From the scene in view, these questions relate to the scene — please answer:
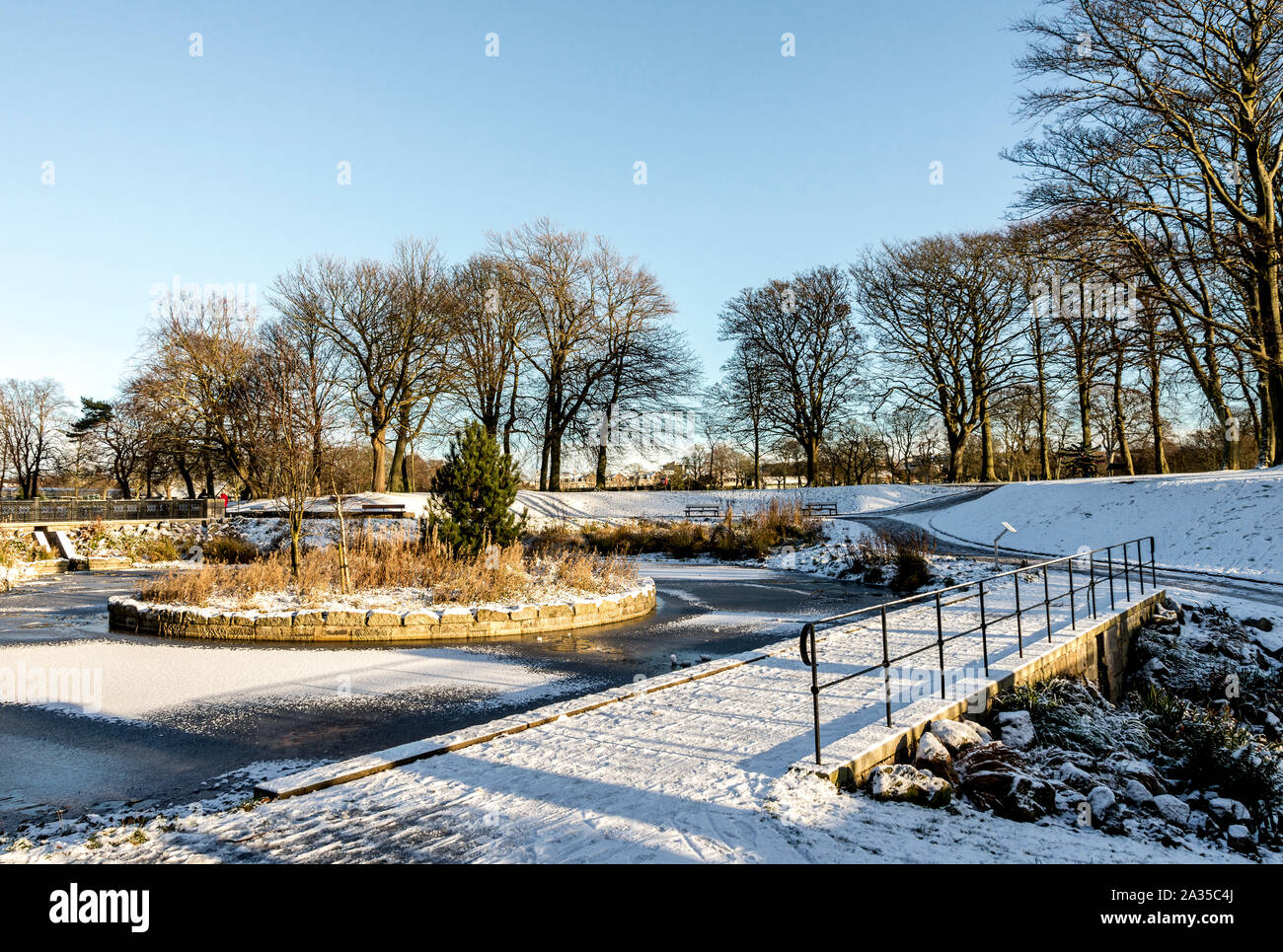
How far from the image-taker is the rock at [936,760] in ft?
17.6

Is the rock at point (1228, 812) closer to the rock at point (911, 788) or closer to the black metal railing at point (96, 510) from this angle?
the rock at point (911, 788)

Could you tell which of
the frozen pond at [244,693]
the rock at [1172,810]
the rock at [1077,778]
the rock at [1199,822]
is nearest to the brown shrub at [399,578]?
the frozen pond at [244,693]

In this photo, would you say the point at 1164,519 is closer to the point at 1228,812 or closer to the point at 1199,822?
the point at 1228,812

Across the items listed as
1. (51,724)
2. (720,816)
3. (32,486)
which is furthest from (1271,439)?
(32,486)

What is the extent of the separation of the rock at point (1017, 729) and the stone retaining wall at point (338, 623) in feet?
24.6

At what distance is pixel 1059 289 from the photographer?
30328mm

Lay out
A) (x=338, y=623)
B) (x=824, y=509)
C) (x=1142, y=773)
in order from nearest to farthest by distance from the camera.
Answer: (x=1142, y=773) < (x=338, y=623) < (x=824, y=509)

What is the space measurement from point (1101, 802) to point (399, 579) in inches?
460

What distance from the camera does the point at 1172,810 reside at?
5094 mm

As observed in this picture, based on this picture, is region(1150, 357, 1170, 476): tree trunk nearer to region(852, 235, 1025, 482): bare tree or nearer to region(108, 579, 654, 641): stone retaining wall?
region(852, 235, 1025, 482): bare tree

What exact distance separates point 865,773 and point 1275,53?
80.9 feet

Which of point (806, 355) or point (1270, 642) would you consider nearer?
point (1270, 642)

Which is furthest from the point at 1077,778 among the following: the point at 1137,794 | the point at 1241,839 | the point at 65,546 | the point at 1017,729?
the point at 65,546
